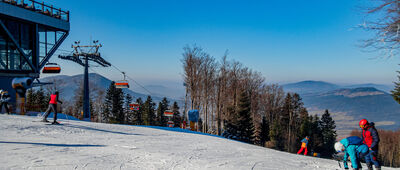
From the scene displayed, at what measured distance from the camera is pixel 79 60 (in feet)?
92.6

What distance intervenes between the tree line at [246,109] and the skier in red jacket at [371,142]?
27240 millimetres

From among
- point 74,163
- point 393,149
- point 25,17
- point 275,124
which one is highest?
point 25,17

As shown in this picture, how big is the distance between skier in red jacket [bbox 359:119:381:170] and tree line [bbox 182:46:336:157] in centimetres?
2724

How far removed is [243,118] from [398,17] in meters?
36.3

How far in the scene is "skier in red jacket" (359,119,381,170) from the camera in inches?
294

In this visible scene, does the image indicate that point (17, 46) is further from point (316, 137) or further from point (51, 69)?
point (316, 137)

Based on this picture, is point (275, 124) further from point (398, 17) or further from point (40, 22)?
point (398, 17)

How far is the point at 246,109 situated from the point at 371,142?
34.4 meters

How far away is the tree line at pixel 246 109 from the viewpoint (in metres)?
37.8

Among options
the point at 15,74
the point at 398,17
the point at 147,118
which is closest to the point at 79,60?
the point at 15,74

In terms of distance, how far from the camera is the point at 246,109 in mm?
42000

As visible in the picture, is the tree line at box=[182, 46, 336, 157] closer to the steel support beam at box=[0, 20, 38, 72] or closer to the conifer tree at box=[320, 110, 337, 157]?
the conifer tree at box=[320, 110, 337, 157]

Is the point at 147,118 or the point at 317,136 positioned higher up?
the point at 147,118

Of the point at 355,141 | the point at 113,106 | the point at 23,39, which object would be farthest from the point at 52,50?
the point at 355,141
